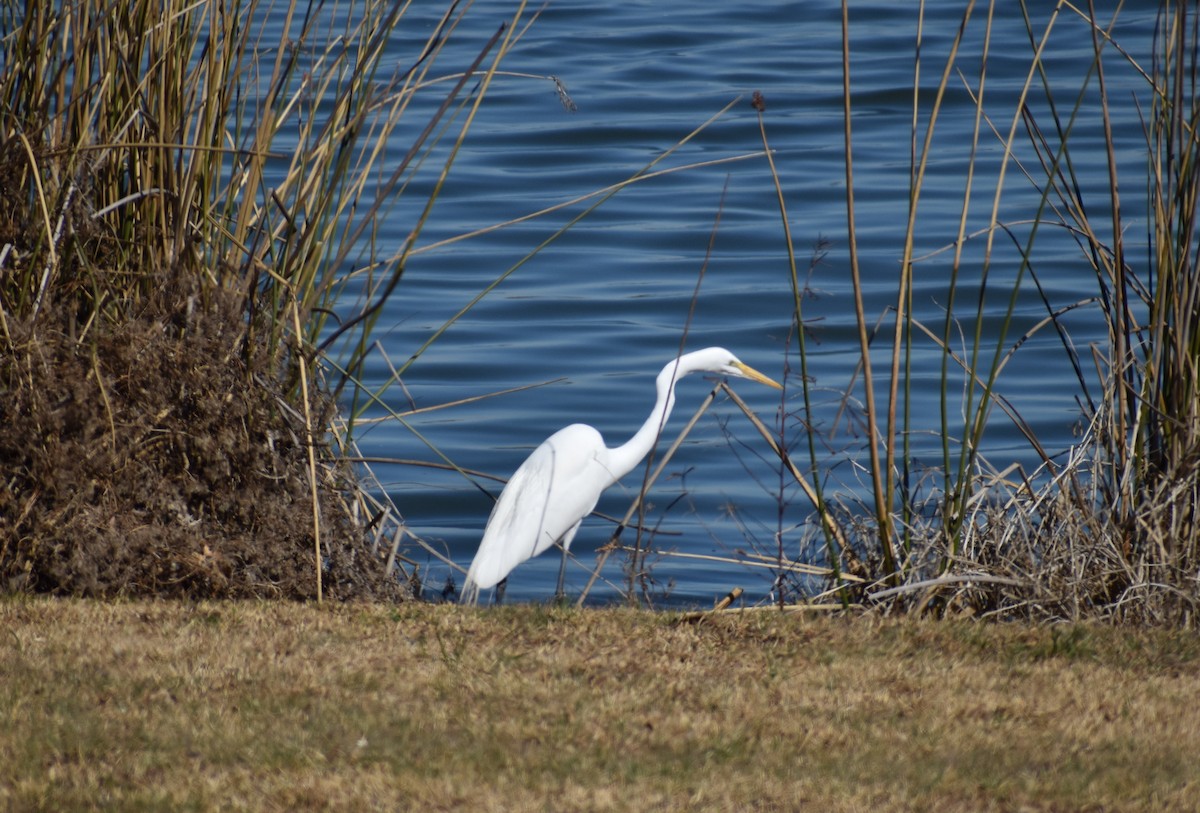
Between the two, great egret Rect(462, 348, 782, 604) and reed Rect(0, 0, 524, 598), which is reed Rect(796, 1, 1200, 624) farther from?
great egret Rect(462, 348, 782, 604)

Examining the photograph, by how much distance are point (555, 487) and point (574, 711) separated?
2.93m

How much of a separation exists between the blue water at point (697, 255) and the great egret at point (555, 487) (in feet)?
0.81

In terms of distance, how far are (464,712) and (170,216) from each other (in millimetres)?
1874

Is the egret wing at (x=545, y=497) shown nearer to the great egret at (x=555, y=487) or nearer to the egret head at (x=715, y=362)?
the great egret at (x=555, y=487)

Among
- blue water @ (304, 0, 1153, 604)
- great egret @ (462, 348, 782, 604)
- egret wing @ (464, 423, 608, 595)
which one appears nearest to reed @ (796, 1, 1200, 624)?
blue water @ (304, 0, 1153, 604)

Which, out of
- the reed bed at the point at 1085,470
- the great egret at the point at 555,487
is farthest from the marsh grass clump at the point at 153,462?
the great egret at the point at 555,487

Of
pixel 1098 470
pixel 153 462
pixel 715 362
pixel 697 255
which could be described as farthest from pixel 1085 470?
pixel 697 255

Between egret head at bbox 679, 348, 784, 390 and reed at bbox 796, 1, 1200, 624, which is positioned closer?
reed at bbox 796, 1, 1200, 624

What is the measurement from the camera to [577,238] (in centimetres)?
1230

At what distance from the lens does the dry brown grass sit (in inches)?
118

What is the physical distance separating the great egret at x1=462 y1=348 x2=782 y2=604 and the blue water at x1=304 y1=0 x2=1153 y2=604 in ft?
0.81

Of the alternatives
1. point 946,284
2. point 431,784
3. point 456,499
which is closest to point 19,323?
point 431,784

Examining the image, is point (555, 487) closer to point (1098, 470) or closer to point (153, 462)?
point (153, 462)

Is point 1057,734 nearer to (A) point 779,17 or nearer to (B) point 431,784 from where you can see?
(B) point 431,784
